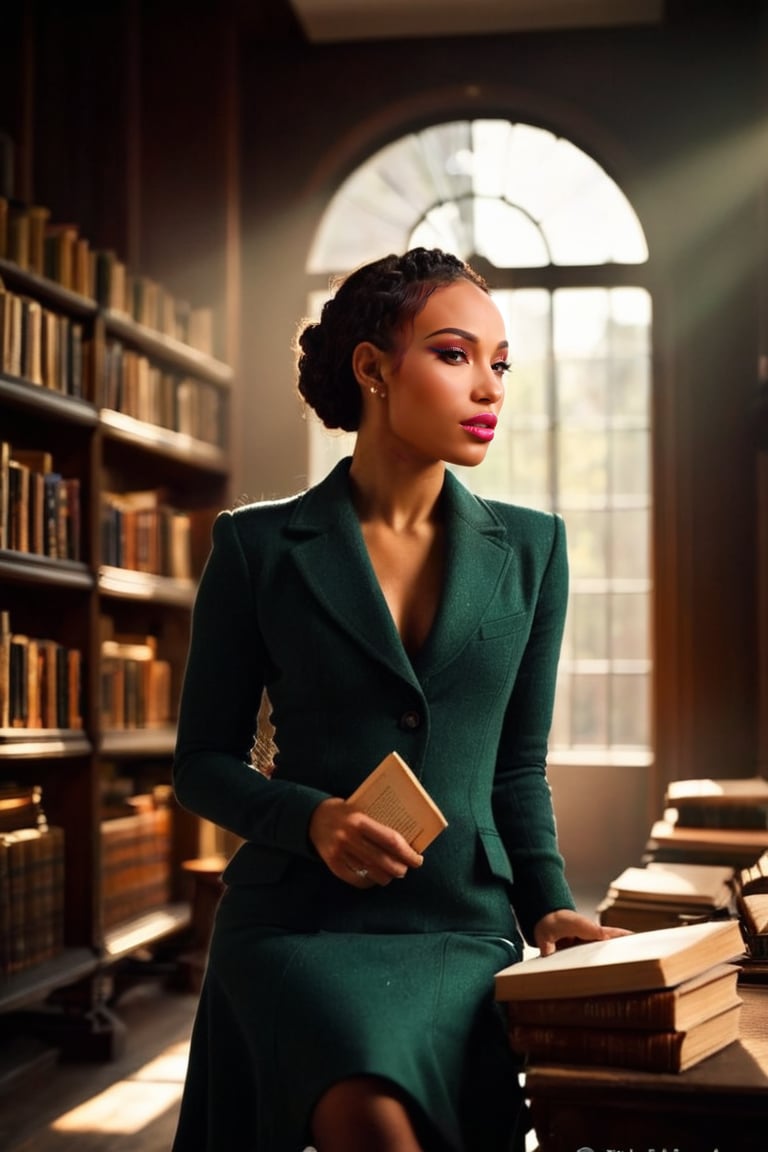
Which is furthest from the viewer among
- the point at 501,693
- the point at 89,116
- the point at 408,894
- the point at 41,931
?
the point at 89,116

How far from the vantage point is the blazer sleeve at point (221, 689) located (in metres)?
1.67

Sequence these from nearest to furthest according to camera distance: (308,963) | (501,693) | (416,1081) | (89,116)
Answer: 1. (416,1081)
2. (308,963)
3. (501,693)
4. (89,116)

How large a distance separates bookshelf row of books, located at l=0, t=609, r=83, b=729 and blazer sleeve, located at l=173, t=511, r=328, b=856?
263cm

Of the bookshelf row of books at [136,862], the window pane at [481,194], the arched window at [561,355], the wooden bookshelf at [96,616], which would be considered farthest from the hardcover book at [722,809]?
the window pane at [481,194]

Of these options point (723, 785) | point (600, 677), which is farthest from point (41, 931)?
point (600, 677)

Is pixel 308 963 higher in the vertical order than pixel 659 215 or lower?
lower

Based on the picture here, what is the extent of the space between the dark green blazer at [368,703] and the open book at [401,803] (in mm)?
117

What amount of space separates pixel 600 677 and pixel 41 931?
12.0 ft

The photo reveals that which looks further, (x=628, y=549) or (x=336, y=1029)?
(x=628, y=549)

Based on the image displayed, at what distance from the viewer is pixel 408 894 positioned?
1.60m

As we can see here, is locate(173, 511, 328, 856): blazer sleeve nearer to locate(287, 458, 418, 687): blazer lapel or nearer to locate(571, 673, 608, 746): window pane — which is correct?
locate(287, 458, 418, 687): blazer lapel

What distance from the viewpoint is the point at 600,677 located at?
7.32 m

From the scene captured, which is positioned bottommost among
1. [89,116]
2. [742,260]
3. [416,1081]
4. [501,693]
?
[416,1081]

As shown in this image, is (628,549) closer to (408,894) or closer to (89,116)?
(89,116)
